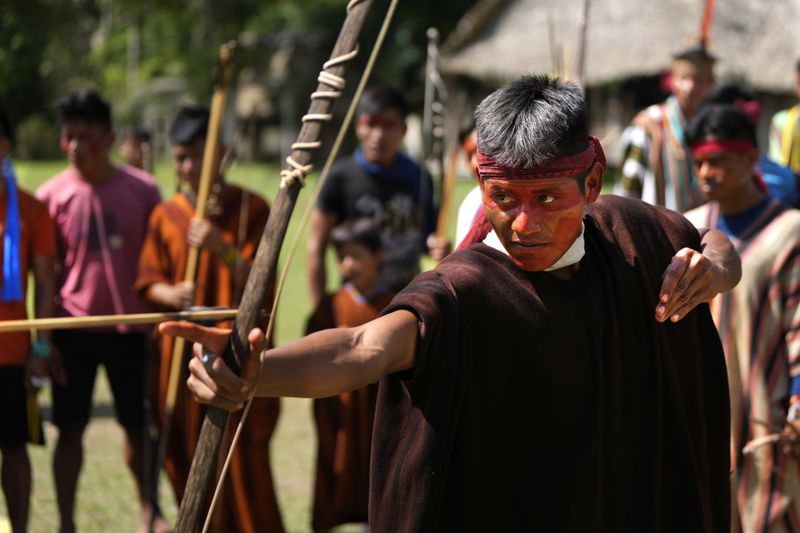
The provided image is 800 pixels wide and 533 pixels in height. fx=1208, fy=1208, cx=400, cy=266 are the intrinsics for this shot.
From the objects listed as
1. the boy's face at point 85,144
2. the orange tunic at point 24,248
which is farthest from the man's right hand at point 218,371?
the boy's face at point 85,144

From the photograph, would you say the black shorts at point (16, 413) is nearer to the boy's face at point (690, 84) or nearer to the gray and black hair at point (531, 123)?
the gray and black hair at point (531, 123)

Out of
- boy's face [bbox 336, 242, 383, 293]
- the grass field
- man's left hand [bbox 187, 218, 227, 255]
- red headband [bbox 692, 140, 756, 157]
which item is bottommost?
the grass field

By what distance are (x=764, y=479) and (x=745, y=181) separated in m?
1.13

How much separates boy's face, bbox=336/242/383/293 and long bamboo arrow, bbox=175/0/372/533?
10.5 feet

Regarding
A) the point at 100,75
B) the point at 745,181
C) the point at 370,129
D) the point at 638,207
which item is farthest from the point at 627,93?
the point at 100,75

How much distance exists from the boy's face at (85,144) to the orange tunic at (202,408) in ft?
1.69

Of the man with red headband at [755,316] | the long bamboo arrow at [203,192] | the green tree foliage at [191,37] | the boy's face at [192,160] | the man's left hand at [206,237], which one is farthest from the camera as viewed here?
the green tree foliage at [191,37]

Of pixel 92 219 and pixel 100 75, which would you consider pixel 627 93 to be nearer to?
pixel 92 219

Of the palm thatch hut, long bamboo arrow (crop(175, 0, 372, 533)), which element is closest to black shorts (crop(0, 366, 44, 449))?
long bamboo arrow (crop(175, 0, 372, 533))

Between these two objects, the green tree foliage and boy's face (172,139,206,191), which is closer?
boy's face (172,139,206,191)

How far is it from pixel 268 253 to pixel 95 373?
12.2 ft

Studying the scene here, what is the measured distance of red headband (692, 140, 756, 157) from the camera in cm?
457

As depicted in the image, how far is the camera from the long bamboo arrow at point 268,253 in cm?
253

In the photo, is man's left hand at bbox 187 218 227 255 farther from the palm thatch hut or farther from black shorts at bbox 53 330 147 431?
the palm thatch hut
